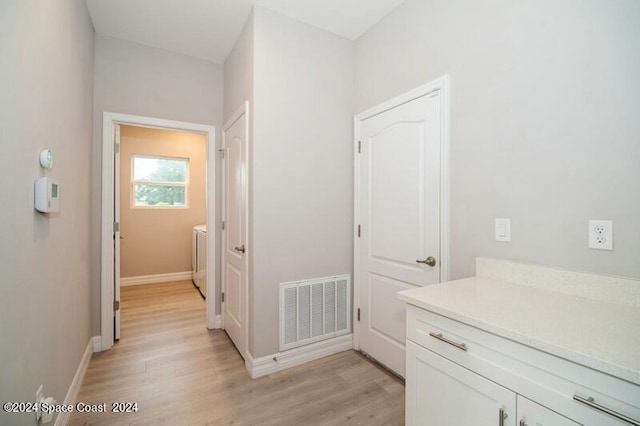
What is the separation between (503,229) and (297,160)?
154 cm

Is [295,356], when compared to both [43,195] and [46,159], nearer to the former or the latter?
[43,195]

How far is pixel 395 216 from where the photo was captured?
2166 mm

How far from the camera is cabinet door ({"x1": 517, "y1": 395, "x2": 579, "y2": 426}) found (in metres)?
0.83

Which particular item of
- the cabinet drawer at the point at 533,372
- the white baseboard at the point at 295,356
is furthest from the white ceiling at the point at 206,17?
the white baseboard at the point at 295,356

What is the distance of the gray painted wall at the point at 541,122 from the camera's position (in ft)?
3.77

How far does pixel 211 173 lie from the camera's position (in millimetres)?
3090

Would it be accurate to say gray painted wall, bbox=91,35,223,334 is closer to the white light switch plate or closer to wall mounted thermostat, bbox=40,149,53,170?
wall mounted thermostat, bbox=40,149,53,170

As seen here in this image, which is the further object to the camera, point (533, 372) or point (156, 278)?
point (156, 278)

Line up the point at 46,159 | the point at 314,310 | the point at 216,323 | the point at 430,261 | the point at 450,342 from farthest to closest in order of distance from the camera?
the point at 216,323, the point at 314,310, the point at 430,261, the point at 46,159, the point at 450,342

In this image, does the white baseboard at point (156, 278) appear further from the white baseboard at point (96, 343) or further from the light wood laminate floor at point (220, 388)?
the white baseboard at point (96, 343)

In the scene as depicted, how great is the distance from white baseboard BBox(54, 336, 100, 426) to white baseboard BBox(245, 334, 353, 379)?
43.5 inches

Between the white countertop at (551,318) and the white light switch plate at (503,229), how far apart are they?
243 millimetres

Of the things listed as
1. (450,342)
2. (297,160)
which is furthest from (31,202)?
(450,342)

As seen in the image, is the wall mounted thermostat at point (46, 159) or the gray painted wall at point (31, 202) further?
the wall mounted thermostat at point (46, 159)
